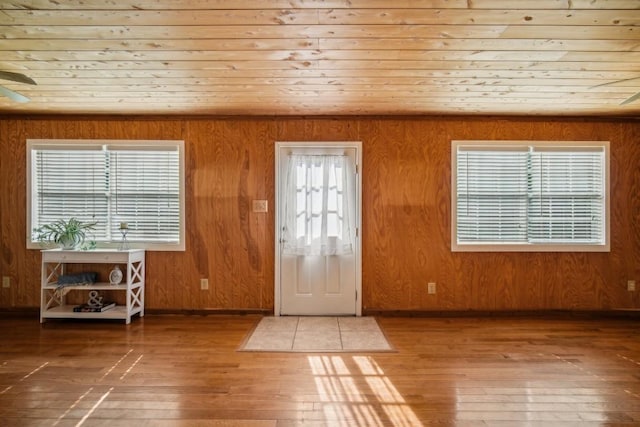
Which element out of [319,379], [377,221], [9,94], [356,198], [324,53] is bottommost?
[319,379]

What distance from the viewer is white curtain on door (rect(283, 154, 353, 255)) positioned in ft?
14.7

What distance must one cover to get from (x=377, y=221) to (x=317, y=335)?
146 cm

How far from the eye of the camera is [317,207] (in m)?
4.50

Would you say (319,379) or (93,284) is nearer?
(319,379)

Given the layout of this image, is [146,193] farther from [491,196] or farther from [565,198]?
[565,198]

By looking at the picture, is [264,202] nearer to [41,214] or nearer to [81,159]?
[81,159]

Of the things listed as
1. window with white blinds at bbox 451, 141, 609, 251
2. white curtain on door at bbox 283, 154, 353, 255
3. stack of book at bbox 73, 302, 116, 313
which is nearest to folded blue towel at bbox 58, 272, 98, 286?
Answer: stack of book at bbox 73, 302, 116, 313

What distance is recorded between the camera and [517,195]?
4.56 meters

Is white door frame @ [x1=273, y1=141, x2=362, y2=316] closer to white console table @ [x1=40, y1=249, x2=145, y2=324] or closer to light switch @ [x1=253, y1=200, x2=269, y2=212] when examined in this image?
light switch @ [x1=253, y1=200, x2=269, y2=212]

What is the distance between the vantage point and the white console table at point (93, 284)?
4148 millimetres

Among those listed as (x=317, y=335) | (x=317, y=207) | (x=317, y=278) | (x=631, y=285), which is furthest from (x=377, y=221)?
(x=631, y=285)

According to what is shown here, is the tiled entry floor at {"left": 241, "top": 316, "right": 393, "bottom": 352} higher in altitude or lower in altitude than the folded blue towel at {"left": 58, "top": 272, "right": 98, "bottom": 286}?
lower

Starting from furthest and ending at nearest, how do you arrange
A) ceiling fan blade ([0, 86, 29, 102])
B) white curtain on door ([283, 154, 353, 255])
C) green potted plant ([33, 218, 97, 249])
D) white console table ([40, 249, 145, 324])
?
white curtain on door ([283, 154, 353, 255]) → green potted plant ([33, 218, 97, 249]) → white console table ([40, 249, 145, 324]) → ceiling fan blade ([0, 86, 29, 102])

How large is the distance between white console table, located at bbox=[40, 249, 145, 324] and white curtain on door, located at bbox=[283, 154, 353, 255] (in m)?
1.70
